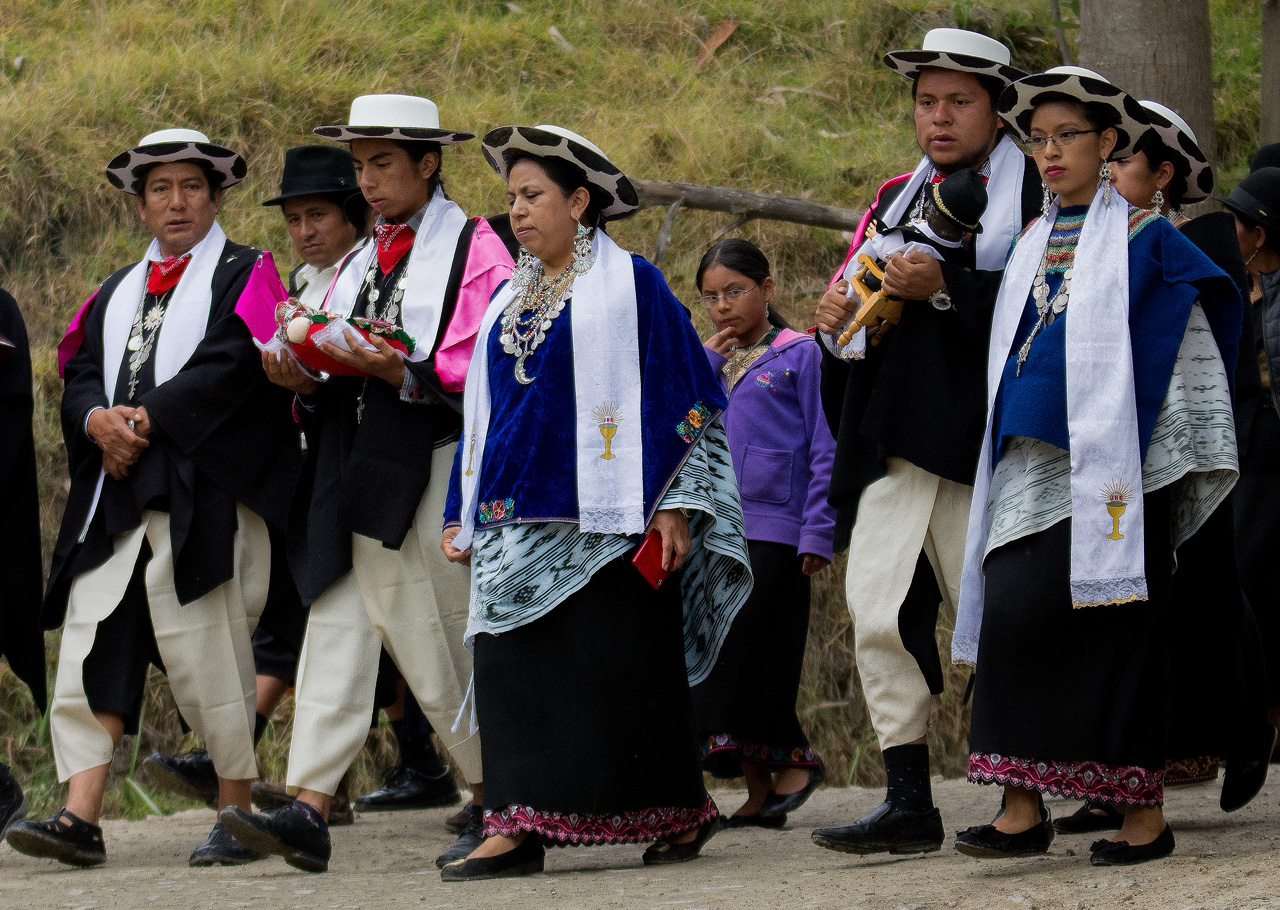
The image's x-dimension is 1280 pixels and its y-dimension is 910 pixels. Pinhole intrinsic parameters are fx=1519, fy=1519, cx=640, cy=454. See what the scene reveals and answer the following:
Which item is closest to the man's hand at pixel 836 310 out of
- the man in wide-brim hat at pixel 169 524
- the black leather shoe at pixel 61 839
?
the man in wide-brim hat at pixel 169 524

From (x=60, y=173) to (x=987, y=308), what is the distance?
7038 mm

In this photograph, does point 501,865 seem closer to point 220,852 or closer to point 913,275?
point 220,852

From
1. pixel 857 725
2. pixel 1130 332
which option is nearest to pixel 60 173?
pixel 857 725

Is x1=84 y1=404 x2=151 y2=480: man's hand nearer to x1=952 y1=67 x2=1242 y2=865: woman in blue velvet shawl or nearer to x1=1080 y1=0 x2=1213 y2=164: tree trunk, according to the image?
x1=952 y1=67 x2=1242 y2=865: woman in blue velvet shawl

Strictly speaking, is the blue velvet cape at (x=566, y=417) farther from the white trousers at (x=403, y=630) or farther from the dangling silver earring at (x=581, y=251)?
Answer: the white trousers at (x=403, y=630)

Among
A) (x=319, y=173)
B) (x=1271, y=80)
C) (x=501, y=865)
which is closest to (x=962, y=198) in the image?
(x=501, y=865)

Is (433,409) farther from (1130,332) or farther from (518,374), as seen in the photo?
(1130,332)

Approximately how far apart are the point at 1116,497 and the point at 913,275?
85cm

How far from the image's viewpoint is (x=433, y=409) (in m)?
4.96

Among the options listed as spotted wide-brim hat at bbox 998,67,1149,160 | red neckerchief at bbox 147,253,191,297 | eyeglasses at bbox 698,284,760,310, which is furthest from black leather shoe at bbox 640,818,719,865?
red neckerchief at bbox 147,253,191,297

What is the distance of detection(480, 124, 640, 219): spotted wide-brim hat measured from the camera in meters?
4.48

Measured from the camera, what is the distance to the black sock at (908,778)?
4305 mm

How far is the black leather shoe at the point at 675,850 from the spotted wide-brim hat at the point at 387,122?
234cm

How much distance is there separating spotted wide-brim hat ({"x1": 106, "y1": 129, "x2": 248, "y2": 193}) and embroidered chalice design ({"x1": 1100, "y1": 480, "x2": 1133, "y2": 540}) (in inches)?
126
